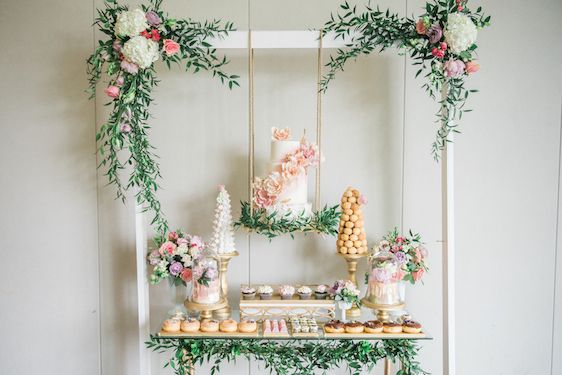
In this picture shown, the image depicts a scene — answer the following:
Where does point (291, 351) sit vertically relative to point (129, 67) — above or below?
below

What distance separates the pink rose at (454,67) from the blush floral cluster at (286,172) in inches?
28.7

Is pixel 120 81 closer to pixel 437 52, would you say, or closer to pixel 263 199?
pixel 263 199

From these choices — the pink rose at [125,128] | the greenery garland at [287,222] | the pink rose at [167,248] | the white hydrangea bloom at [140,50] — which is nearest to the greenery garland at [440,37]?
the greenery garland at [287,222]

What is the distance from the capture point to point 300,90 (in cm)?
Answer: 255

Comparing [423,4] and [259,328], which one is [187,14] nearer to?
[423,4]

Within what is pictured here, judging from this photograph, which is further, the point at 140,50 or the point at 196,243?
the point at 196,243

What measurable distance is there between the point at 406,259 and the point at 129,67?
5.44ft

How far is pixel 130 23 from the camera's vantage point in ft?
6.59

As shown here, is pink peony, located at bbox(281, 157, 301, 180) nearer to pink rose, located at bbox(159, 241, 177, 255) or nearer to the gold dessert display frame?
the gold dessert display frame

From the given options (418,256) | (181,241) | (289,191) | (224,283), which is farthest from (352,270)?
(181,241)

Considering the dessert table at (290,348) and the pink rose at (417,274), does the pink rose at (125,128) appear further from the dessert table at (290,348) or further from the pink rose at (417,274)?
the pink rose at (417,274)

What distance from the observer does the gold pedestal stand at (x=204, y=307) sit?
7.29 ft

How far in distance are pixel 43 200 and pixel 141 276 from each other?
834 mm

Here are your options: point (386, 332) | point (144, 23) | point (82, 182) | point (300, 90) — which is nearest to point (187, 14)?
point (144, 23)
